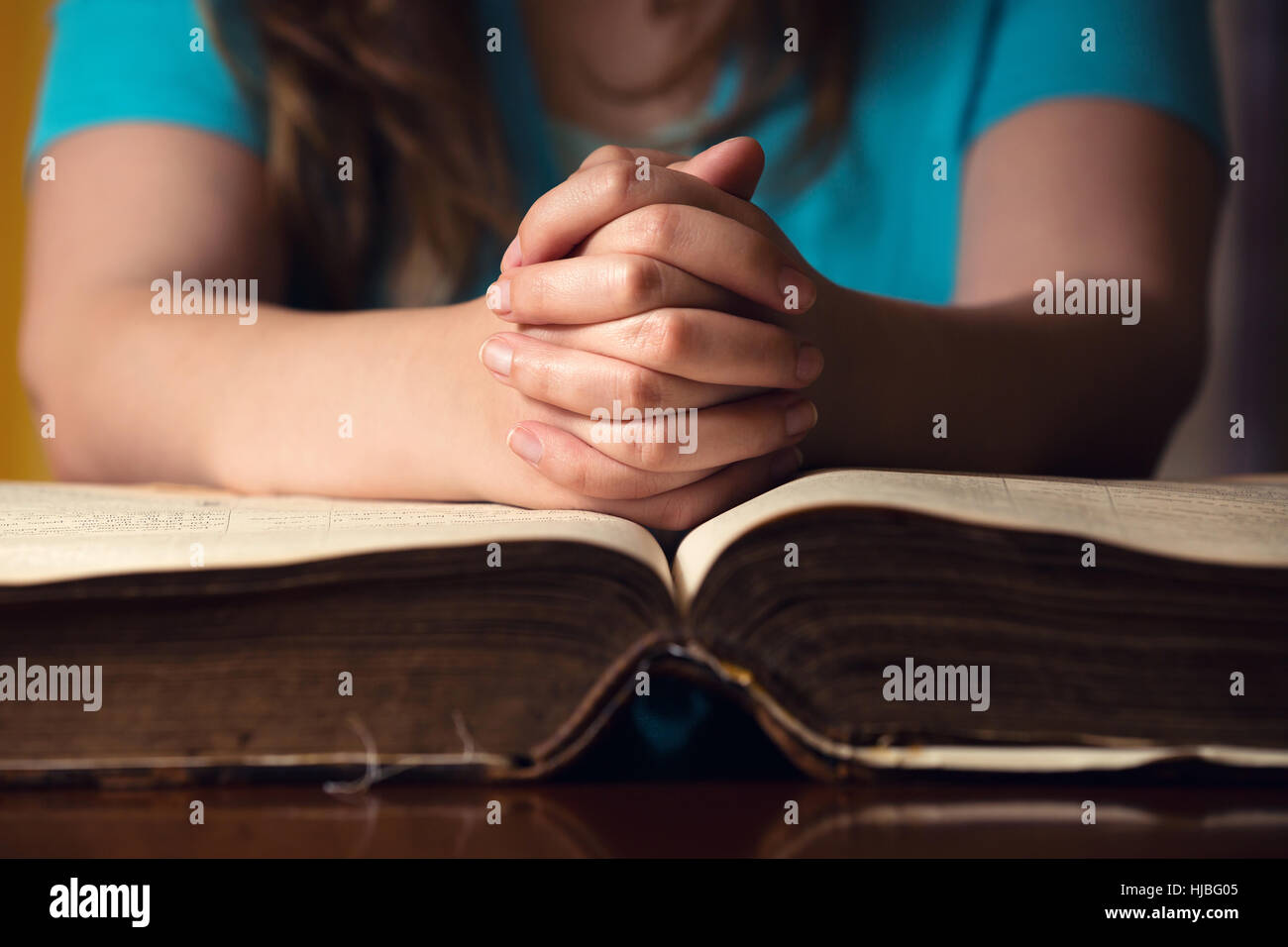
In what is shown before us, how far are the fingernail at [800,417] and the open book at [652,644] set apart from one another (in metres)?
0.10

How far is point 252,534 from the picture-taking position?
336mm

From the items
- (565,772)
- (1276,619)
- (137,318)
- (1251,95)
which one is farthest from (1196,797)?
(1251,95)

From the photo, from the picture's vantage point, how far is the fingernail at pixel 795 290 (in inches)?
16.0

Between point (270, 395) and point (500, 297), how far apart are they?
201 mm

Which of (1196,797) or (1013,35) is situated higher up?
(1013,35)

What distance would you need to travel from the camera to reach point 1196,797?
10.8 inches

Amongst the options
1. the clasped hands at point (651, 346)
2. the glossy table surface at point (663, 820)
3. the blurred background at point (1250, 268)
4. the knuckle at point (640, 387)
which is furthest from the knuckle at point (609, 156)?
the blurred background at point (1250, 268)

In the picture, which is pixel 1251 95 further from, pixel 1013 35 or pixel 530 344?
pixel 530 344

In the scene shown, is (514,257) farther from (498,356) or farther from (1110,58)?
(1110,58)

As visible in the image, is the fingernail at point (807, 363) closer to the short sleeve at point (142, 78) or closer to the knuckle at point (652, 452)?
the knuckle at point (652, 452)

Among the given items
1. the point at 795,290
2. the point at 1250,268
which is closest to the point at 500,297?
the point at 795,290

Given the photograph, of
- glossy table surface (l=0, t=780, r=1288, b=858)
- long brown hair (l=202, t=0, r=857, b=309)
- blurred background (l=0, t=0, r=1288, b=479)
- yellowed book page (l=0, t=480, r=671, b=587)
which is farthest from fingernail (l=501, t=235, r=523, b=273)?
blurred background (l=0, t=0, r=1288, b=479)

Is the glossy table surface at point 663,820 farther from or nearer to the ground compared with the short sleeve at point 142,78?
nearer to the ground
